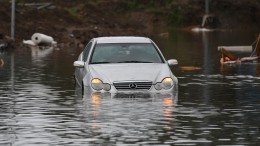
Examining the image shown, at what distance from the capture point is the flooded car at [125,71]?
1973 centimetres

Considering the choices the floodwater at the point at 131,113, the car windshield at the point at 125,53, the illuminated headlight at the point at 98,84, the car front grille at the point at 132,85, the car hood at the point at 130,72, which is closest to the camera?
the floodwater at the point at 131,113

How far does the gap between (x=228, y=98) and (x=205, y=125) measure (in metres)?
5.29

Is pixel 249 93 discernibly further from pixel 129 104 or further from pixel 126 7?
pixel 126 7

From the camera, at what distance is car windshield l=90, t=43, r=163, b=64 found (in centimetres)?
2150

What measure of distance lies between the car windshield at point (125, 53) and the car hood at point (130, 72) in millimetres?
604

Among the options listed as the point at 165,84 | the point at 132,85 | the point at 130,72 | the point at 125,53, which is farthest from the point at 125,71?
the point at 125,53

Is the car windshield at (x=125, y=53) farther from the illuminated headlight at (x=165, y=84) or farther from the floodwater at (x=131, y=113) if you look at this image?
the illuminated headlight at (x=165, y=84)

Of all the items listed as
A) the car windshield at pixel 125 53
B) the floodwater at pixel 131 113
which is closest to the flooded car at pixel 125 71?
the car windshield at pixel 125 53

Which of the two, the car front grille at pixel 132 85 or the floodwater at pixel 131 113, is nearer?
the floodwater at pixel 131 113

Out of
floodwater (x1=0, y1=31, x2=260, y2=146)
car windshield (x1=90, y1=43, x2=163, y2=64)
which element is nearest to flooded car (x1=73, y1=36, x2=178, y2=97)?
car windshield (x1=90, y1=43, x2=163, y2=64)

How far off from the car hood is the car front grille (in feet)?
0.29

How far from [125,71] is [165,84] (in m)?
0.92

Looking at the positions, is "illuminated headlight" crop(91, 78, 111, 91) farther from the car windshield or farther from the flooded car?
the car windshield

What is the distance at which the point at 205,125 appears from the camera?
619 inches
